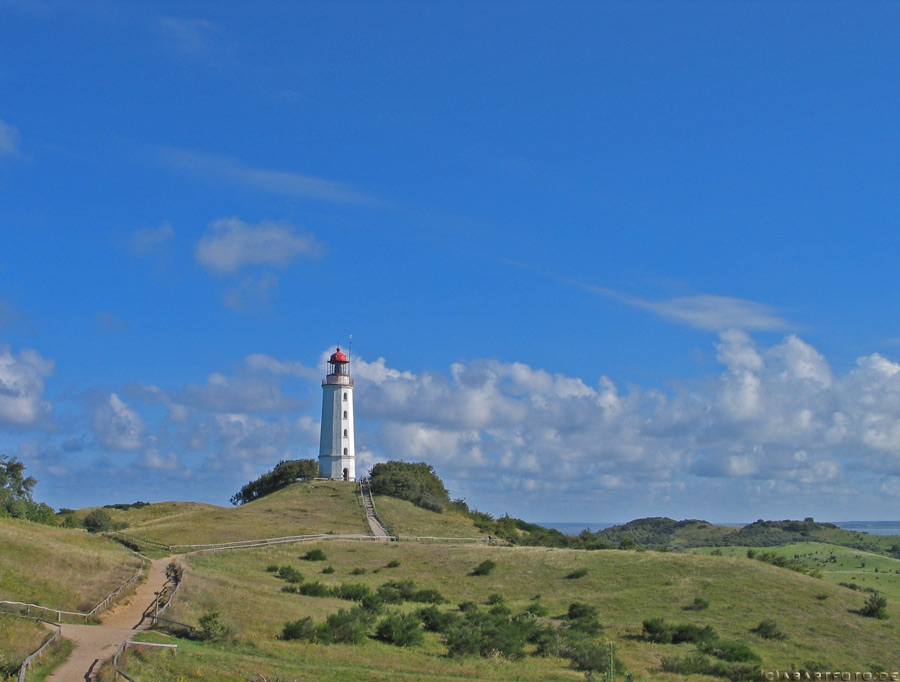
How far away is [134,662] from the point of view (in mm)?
21344

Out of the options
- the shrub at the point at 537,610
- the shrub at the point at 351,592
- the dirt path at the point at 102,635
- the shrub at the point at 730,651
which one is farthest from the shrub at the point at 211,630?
the shrub at the point at 730,651

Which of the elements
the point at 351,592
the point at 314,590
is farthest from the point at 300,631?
the point at 351,592

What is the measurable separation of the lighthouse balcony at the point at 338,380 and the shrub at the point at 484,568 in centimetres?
4120

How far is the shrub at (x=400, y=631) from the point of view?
3128 cm

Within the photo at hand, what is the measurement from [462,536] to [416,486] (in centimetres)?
1839

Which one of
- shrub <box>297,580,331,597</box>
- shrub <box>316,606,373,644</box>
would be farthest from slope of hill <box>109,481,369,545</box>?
shrub <box>316,606,373,644</box>

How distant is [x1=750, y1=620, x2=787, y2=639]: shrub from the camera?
37.4m

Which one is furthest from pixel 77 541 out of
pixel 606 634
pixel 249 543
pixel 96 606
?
pixel 606 634

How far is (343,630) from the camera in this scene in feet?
99.2

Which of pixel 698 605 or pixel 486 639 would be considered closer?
A: pixel 486 639

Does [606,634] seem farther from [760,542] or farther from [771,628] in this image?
[760,542]

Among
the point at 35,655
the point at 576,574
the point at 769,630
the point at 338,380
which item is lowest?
the point at 769,630

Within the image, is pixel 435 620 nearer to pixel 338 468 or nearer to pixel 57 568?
pixel 57 568

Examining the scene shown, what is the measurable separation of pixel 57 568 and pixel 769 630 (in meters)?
33.3
